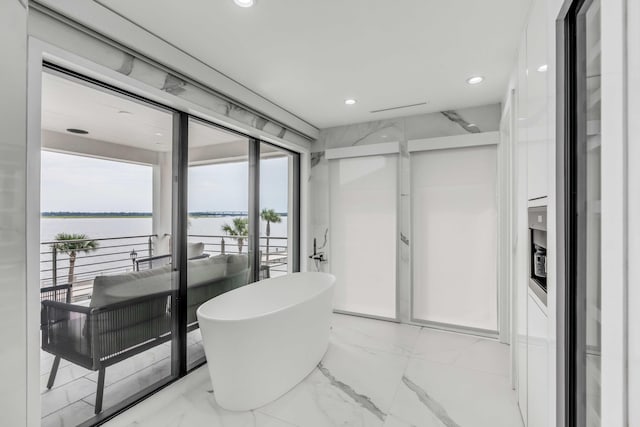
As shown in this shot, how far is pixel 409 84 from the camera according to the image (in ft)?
8.72

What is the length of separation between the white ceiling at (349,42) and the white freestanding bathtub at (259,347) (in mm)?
1822

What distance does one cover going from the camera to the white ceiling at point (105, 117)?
67.2 inches

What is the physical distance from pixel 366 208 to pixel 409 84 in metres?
1.62

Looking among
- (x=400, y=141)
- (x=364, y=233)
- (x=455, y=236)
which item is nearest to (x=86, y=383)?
(x=364, y=233)

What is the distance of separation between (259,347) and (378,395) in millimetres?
942

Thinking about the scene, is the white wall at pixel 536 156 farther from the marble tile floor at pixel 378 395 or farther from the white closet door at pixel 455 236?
the white closet door at pixel 455 236

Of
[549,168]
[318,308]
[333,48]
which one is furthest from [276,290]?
[549,168]

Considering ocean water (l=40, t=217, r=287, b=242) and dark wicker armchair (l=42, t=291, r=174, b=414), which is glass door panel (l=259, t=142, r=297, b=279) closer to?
ocean water (l=40, t=217, r=287, b=242)

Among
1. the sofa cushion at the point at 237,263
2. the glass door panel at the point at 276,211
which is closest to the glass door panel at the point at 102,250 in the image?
the sofa cushion at the point at 237,263

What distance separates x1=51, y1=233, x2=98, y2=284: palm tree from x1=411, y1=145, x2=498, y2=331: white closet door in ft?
10.1

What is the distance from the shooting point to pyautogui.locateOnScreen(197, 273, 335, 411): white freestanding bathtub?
6.41 ft

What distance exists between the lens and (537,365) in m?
1.45
